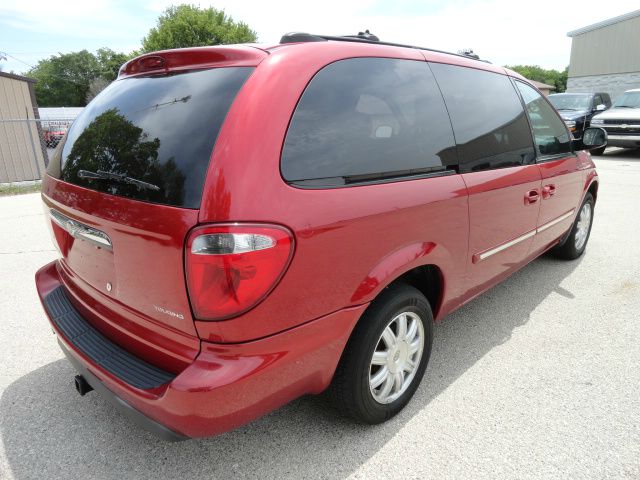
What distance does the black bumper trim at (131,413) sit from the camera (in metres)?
1.63

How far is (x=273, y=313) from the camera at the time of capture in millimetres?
1592

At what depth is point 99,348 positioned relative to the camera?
6.34ft

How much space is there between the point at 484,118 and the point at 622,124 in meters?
12.8

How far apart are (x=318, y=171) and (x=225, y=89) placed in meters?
0.46

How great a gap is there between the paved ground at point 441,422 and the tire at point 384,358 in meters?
0.14

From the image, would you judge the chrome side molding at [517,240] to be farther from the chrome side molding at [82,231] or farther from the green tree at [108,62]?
the green tree at [108,62]

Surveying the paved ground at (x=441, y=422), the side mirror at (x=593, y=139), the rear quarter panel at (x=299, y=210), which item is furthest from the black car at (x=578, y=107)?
the rear quarter panel at (x=299, y=210)

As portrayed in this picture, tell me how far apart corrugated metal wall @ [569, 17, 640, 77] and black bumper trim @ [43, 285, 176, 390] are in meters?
35.4

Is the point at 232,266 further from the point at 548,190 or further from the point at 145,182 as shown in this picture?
the point at 548,190

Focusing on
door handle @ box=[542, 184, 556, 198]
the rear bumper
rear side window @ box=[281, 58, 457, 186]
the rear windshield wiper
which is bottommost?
the rear bumper

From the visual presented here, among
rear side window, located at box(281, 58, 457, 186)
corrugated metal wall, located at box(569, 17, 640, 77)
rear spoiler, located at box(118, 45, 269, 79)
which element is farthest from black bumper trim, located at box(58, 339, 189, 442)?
corrugated metal wall, located at box(569, 17, 640, 77)

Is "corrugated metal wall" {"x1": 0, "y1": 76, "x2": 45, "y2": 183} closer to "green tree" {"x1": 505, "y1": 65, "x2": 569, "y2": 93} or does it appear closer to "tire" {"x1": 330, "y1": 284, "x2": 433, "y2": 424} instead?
"tire" {"x1": 330, "y1": 284, "x2": 433, "y2": 424}

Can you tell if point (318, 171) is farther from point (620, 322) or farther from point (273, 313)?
point (620, 322)

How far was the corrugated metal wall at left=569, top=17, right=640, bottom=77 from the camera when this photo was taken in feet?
92.9
